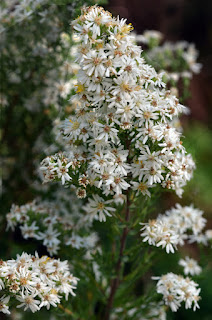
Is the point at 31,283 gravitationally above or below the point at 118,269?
below

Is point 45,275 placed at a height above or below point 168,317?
below

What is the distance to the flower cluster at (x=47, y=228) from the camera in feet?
4.75

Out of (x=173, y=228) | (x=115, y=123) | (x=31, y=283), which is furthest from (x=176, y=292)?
(x=115, y=123)

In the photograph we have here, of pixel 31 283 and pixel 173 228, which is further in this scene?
pixel 173 228

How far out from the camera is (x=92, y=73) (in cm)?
105

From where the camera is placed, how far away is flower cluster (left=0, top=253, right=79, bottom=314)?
110cm

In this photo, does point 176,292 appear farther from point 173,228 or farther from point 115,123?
point 115,123

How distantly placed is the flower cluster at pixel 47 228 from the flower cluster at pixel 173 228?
0.28m

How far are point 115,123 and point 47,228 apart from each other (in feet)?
1.92

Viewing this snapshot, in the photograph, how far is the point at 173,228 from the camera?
145 cm

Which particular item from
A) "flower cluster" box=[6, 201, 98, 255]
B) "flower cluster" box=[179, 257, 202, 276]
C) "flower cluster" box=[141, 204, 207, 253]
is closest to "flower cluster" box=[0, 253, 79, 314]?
"flower cluster" box=[6, 201, 98, 255]

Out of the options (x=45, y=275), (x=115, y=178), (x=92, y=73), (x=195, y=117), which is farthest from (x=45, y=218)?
(x=195, y=117)

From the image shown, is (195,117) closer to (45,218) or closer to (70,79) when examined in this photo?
(70,79)

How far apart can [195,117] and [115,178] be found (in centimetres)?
440
